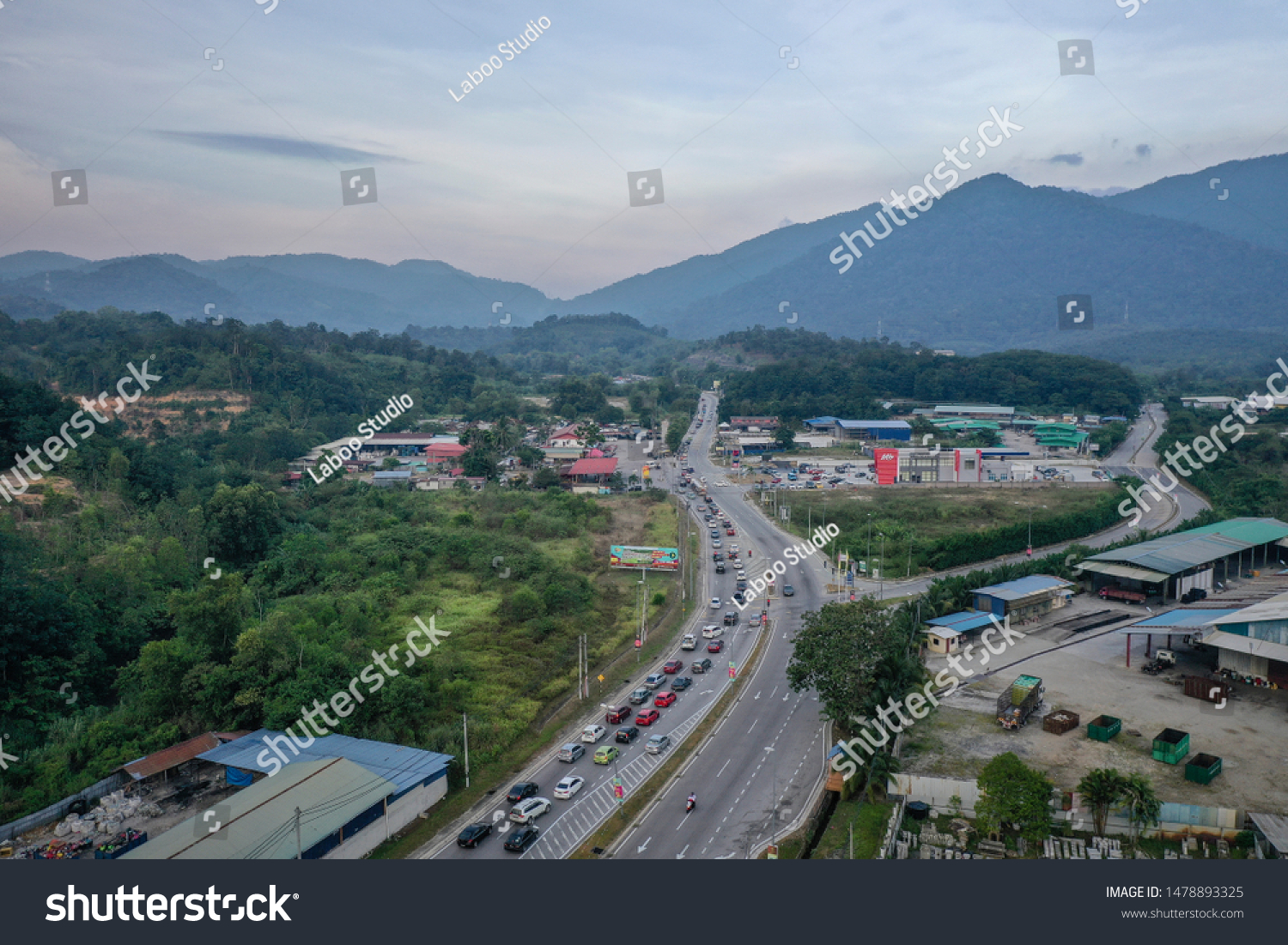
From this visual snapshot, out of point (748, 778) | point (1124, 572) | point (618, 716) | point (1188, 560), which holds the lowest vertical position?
point (748, 778)

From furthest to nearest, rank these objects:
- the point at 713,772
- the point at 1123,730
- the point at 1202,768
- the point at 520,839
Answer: the point at 1123,730
the point at 713,772
the point at 1202,768
the point at 520,839

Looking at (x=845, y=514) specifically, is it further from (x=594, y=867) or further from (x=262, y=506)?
(x=594, y=867)

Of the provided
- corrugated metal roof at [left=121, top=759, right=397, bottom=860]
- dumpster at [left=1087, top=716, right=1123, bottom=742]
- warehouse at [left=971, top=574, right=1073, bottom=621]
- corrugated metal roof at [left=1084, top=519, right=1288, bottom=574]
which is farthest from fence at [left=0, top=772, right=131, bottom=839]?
corrugated metal roof at [left=1084, top=519, right=1288, bottom=574]

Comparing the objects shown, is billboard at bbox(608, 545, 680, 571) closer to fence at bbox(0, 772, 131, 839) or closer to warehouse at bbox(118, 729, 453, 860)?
warehouse at bbox(118, 729, 453, 860)

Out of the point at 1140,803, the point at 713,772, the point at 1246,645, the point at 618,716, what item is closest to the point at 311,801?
the point at 618,716

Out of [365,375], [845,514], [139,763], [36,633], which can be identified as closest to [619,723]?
[139,763]

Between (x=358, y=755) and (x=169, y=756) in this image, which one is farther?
(x=169, y=756)

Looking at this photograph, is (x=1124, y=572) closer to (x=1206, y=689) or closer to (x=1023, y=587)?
(x=1023, y=587)

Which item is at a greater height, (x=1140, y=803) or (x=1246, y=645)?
(x=1246, y=645)
